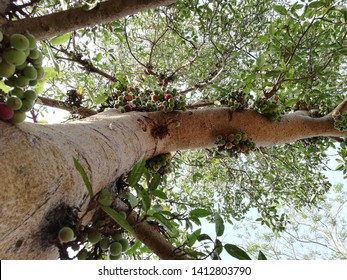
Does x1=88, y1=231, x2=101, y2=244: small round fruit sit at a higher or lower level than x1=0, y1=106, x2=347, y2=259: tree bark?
lower

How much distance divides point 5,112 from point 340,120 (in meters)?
2.86

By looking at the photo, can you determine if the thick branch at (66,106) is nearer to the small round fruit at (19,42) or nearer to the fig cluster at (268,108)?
the fig cluster at (268,108)

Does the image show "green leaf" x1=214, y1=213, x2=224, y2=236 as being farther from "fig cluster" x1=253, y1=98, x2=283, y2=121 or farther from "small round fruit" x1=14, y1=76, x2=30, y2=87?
"fig cluster" x1=253, y1=98, x2=283, y2=121

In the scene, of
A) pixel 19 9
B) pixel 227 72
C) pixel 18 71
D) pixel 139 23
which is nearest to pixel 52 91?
pixel 139 23

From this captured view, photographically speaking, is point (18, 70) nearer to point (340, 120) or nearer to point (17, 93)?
point (17, 93)

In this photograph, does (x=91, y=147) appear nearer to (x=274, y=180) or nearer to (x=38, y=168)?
(x=38, y=168)

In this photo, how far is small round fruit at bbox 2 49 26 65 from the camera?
1.14 meters

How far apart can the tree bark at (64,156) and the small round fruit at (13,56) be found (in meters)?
0.22

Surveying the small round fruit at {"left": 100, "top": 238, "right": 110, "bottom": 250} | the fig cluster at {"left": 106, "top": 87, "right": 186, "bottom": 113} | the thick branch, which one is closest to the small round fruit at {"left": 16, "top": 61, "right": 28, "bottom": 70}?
the small round fruit at {"left": 100, "top": 238, "right": 110, "bottom": 250}

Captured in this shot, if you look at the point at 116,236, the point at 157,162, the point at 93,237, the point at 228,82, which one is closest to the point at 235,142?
the point at 157,162

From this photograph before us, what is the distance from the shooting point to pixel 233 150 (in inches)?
107

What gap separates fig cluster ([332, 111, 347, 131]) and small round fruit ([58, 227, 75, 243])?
9.00 feet

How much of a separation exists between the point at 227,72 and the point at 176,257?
357 centimetres

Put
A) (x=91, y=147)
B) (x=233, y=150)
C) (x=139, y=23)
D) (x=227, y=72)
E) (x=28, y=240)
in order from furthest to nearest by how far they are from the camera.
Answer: (x=139, y=23), (x=227, y=72), (x=233, y=150), (x=91, y=147), (x=28, y=240)
